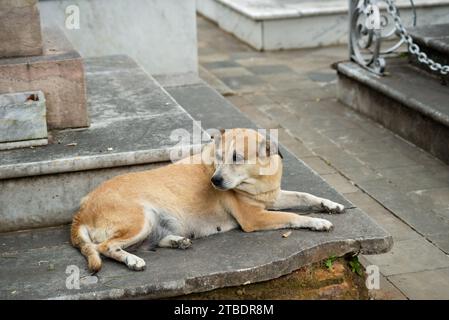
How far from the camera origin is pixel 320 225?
4695 mm

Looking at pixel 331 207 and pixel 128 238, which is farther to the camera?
pixel 331 207

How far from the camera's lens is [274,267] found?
14.3ft

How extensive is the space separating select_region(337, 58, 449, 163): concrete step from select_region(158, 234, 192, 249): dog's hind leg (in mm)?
3174

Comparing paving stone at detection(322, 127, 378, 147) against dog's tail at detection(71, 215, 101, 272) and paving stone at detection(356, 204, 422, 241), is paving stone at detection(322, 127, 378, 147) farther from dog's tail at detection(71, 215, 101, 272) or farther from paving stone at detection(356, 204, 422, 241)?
dog's tail at detection(71, 215, 101, 272)

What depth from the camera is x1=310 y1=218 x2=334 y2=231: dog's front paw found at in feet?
15.4

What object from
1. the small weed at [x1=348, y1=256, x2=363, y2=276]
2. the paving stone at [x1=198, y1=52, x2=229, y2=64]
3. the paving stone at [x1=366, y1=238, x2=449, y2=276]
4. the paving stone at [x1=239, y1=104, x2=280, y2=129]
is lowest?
the paving stone at [x1=366, y1=238, x2=449, y2=276]

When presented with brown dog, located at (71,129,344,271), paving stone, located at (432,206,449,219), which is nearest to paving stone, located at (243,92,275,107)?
paving stone, located at (432,206,449,219)

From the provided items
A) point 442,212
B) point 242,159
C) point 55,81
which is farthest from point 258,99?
point 242,159

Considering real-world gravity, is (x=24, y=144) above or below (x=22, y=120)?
below

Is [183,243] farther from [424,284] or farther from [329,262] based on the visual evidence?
[424,284]

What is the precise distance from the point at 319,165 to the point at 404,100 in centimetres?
121

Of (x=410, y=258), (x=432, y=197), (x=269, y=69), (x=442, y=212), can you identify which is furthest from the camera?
(x=269, y=69)

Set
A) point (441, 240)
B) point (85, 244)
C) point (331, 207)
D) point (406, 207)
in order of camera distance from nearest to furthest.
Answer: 1. point (85, 244)
2. point (331, 207)
3. point (441, 240)
4. point (406, 207)
